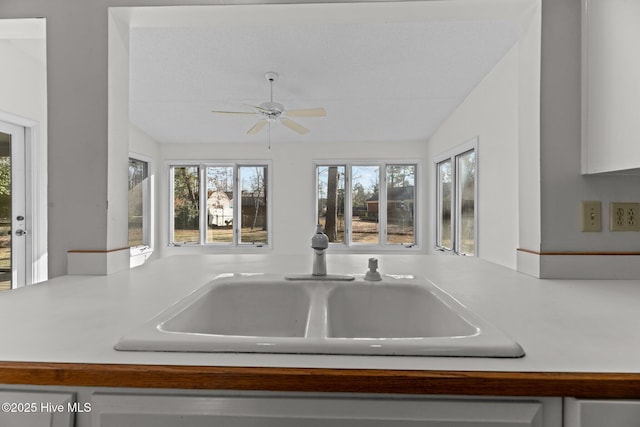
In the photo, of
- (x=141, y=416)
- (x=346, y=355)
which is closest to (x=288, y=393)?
(x=346, y=355)

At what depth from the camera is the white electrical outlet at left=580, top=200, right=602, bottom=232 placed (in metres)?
1.29

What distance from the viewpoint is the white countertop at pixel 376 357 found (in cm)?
60

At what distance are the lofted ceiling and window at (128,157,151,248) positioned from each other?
2.95 feet

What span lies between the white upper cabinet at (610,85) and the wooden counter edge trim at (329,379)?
86 centimetres

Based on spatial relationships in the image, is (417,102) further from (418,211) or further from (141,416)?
(141,416)

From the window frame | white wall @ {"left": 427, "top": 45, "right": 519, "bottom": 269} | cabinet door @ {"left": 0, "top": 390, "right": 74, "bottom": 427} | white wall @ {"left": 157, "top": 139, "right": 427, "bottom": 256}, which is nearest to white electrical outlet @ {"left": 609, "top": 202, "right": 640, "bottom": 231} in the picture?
white wall @ {"left": 427, "top": 45, "right": 519, "bottom": 269}

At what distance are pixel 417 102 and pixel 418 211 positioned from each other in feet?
6.66

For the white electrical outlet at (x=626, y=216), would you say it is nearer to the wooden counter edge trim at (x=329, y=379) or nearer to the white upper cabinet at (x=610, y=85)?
the white upper cabinet at (x=610, y=85)

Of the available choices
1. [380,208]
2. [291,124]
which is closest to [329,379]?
[291,124]

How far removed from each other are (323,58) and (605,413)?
116 inches

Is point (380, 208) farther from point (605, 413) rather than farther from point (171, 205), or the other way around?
point (605, 413)

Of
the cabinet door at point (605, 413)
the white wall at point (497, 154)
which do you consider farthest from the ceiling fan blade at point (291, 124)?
the cabinet door at point (605, 413)

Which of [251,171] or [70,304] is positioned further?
[251,171]

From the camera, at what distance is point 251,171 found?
225 inches
